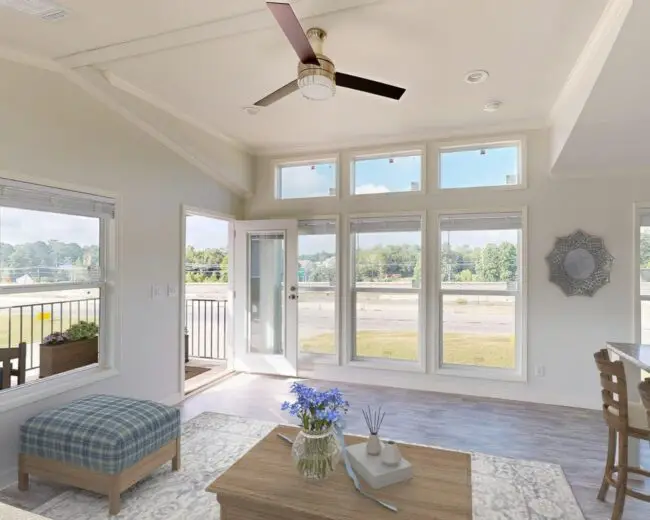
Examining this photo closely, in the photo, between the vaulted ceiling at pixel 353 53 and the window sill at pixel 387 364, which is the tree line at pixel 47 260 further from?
the window sill at pixel 387 364

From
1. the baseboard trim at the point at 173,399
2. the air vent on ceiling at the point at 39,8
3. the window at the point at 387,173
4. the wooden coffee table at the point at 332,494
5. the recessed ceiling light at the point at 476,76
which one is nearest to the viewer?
the wooden coffee table at the point at 332,494

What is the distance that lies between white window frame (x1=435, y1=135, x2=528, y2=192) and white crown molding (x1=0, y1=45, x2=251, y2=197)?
2542 millimetres

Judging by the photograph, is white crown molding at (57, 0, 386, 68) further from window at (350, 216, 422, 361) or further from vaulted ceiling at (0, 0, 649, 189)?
window at (350, 216, 422, 361)

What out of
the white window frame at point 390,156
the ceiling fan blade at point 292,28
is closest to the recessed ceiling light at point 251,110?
the white window frame at point 390,156

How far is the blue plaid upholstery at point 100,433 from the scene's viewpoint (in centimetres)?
231

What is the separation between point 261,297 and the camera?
541 cm

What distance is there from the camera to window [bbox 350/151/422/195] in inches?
189

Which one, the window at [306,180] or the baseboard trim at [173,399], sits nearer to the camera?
the baseboard trim at [173,399]

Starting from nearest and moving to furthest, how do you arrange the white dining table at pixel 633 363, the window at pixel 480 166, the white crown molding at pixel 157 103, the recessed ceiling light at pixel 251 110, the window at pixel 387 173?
the white dining table at pixel 633 363 < the white crown molding at pixel 157 103 < the recessed ceiling light at pixel 251 110 < the window at pixel 480 166 < the window at pixel 387 173

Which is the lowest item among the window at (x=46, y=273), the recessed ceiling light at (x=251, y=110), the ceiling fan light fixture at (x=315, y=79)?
the window at (x=46, y=273)

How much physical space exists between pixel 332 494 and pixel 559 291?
3.50 m

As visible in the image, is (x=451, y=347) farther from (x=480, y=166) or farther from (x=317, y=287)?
(x=480, y=166)

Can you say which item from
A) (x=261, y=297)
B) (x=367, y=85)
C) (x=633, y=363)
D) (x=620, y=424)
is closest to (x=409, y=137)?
(x=367, y=85)

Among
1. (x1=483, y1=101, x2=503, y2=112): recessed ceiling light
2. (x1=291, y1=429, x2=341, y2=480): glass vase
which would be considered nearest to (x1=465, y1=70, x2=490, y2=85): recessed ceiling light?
(x1=483, y1=101, x2=503, y2=112): recessed ceiling light
